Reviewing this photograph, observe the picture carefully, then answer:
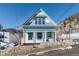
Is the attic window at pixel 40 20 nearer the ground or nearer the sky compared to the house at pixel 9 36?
nearer the sky

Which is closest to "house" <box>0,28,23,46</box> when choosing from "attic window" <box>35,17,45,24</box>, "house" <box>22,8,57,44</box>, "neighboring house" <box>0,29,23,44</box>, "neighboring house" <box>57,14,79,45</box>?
"neighboring house" <box>0,29,23,44</box>

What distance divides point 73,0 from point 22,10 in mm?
542

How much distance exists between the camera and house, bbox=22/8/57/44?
142 inches

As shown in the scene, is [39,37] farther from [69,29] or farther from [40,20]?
[69,29]

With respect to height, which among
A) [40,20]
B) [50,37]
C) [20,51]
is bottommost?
[20,51]

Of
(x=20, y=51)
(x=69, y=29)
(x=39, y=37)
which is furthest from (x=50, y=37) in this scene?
(x=20, y=51)

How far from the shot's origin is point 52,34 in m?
3.62

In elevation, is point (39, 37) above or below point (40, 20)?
below

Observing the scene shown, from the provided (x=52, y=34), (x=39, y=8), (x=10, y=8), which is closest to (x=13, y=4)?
(x=10, y=8)

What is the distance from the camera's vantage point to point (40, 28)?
11.8 feet

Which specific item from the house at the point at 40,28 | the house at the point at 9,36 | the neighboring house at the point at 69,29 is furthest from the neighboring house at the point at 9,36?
the neighboring house at the point at 69,29

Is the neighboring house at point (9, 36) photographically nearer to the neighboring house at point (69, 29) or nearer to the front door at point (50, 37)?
the front door at point (50, 37)

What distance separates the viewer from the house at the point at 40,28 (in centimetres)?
360

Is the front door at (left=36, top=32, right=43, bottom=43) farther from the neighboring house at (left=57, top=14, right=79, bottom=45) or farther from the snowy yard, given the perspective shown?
the neighboring house at (left=57, top=14, right=79, bottom=45)
